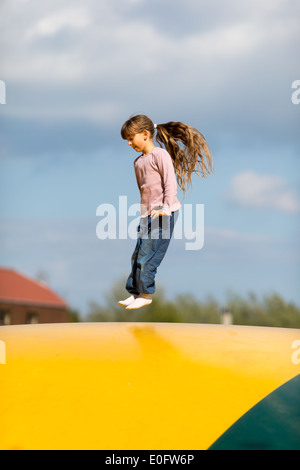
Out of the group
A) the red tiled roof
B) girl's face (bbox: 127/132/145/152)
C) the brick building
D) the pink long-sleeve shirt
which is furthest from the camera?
the red tiled roof

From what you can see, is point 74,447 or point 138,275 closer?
point 74,447

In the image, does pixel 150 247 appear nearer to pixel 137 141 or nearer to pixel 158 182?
pixel 158 182

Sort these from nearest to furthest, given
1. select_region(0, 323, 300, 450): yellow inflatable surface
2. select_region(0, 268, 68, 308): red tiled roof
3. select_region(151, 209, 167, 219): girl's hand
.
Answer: select_region(0, 323, 300, 450): yellow inflatable surface
select_region(151, 209, 167, 219): girl's hand
select_region(0, 268, 68, 308): red tiled roof

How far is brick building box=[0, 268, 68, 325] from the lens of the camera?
28.2 m

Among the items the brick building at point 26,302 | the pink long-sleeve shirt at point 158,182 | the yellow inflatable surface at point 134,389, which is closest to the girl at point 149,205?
the pink long-sleeve shirt at point 158,182

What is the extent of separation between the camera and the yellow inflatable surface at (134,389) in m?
2.61

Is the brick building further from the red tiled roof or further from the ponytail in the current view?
the ponytail

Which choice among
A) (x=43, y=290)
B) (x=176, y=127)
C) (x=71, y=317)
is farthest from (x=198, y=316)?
(x=176, y=127)

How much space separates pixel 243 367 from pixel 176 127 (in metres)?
2.27

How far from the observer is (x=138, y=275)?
443cm

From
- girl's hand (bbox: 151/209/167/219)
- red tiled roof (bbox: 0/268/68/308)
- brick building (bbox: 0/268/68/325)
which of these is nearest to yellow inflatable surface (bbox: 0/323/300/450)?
girl's hand (bbox: 151/209/167/219)

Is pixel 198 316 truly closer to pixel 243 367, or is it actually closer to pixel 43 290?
pixel 43 290

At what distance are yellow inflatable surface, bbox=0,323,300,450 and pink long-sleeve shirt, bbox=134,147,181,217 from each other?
3.91 feet

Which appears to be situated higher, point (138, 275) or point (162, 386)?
point (138, 275)
